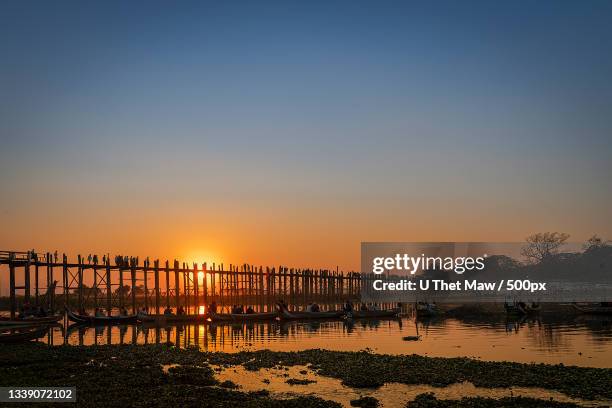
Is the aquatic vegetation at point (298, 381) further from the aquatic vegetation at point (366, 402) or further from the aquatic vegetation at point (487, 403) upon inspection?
the aquatic vegetation at point (487, 403)

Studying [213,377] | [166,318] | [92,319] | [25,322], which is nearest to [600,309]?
[166,318]

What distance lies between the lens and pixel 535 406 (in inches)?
682

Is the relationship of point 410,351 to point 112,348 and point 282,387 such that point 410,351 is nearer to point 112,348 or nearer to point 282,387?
point 282,387

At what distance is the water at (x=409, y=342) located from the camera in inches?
1229

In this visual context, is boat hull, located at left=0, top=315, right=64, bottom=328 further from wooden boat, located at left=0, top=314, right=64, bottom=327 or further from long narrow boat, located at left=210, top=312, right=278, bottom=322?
long narrow boat, located at left=210, top=312, right=278, bottom=322

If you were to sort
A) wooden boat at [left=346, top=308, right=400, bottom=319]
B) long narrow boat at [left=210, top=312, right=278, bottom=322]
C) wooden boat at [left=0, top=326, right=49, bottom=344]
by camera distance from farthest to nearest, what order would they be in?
wooden boat at [left=346, top=308, right=400, bottom=319] → long narrow boat at [left=210, top=312, right=278, bottom=322] → wooden boat at [left=0, top=326, right=49, bottom=344]

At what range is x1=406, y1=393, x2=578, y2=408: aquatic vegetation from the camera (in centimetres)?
1750

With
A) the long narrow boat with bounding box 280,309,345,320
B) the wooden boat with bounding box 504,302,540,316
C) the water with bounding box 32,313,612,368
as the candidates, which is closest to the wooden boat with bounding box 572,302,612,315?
the wooden boat with bounding box 504,302,540,316

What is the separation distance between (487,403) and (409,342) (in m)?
20.6

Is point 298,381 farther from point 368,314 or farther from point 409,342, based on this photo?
point 368,314

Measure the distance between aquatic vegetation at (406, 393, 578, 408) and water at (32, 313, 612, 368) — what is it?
9.92m

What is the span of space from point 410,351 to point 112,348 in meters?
15.7

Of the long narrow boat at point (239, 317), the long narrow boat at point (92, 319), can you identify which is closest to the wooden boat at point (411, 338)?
the long narrow boat at point (239, 317)

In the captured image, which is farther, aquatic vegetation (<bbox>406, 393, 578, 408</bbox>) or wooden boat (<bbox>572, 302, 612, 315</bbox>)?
wooden boat (<bbox>572, 302, 612, 315</bbox>)
